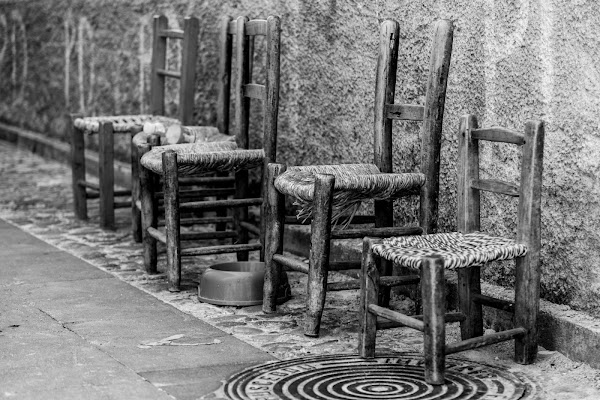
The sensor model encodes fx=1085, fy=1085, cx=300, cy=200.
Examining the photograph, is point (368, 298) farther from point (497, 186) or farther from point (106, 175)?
point (106, 175)

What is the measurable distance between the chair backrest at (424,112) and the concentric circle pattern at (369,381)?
70 cm

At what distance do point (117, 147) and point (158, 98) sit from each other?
1810mm

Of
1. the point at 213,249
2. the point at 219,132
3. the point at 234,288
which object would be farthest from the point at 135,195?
the point at 234,288

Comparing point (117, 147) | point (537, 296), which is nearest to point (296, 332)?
point (537, 296)

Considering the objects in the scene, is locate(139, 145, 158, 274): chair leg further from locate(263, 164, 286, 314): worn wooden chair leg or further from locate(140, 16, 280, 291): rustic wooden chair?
locate(263, 164, 286, 314): worn wooden chair leg

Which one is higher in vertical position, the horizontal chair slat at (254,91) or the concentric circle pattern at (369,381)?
the horizontal chair slat at (254,91)

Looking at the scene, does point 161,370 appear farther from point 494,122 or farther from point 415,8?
point 415,8

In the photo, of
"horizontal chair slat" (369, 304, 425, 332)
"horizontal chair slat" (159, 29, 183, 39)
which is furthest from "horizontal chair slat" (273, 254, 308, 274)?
"horizontal chair slat" (159, 29, 183, 39)

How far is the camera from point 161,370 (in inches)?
155

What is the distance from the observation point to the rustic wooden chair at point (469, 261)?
372 cm

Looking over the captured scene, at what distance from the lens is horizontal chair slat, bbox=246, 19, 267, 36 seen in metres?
5.46

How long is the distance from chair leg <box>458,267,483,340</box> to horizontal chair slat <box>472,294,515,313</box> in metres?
0.02

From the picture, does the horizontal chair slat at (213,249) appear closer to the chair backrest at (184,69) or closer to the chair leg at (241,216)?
the chair leg at (241,216)

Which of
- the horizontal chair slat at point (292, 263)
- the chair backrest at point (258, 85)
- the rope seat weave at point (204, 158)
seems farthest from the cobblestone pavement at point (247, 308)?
the chair backrest at point (258, 85)
